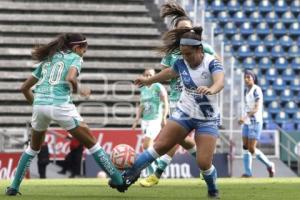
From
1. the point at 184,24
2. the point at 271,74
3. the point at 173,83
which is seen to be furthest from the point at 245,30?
the point at 184,24

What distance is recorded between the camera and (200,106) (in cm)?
997

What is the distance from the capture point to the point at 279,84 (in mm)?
27062

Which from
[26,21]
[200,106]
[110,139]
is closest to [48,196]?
[200,106]

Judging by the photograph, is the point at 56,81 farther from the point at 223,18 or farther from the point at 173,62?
the point at 223,18

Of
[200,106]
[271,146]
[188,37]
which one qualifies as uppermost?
[188,37]

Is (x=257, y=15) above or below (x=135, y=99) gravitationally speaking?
above


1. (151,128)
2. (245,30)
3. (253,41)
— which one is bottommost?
(151,128)

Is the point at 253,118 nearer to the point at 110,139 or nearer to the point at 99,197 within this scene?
the point at 110,139

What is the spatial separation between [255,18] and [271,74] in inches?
80.5

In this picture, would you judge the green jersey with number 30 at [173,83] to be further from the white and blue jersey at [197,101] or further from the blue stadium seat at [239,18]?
the blue stadium seat at [239,18]

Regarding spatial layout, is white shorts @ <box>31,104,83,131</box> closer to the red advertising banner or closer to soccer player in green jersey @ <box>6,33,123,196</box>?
soccer player in green jersey @ <box>6,33,123,196</box>

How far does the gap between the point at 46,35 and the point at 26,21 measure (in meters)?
0.80

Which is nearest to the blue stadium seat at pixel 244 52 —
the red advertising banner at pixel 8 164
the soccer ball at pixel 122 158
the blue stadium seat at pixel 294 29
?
the blue stadium seat at pixel 294 29

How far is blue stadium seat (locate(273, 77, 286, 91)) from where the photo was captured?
2702cm
